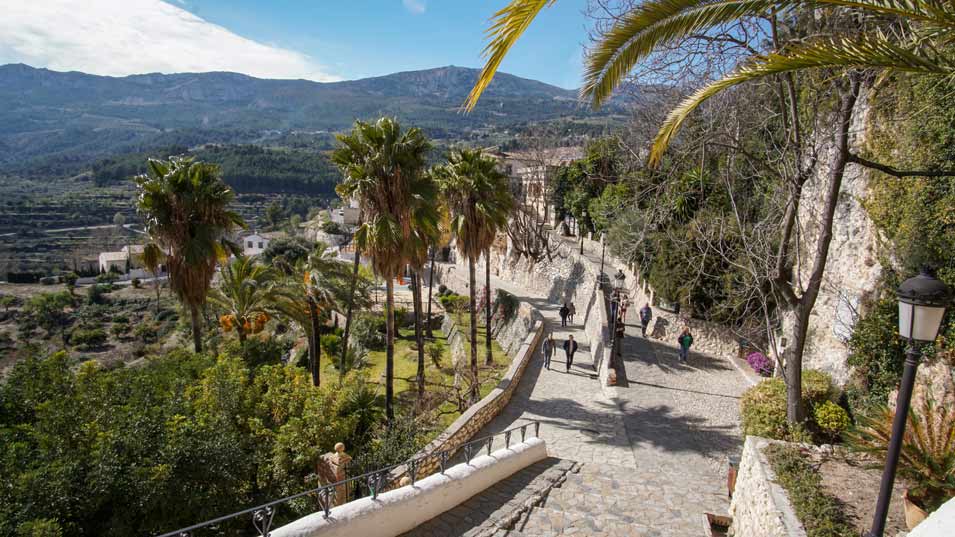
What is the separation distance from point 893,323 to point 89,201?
15465cm

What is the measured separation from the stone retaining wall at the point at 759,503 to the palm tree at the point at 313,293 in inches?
491

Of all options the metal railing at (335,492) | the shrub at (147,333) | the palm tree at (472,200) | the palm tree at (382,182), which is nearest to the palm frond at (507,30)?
the metal railing at (335,492)

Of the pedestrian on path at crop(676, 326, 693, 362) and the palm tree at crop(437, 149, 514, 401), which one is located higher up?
the palm tree at crop(437, 149, 514, 401)

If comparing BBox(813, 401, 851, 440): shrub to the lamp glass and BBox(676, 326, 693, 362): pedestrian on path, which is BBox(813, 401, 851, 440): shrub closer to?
the lamp glass

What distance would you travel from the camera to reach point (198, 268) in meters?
12.7

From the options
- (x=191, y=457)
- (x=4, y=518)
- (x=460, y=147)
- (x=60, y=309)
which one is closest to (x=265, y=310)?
(x=460, y=147)

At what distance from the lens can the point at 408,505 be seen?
637 centimetres

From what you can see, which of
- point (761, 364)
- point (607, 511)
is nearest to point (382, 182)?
point (607, 511)

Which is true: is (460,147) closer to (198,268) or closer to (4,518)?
(198,268)

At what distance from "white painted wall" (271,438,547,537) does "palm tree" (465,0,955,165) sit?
451 cm

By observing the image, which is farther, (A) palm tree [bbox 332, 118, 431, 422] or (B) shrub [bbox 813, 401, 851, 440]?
(A) palm tree [bbox 332, 118, 431, 422]

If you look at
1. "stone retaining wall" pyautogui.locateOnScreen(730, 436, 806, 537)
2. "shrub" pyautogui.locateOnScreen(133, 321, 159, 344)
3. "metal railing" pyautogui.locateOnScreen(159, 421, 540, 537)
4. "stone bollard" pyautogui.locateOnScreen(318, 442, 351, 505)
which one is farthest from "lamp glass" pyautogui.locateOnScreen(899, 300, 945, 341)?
"shrub" pyautogui.locateOnScreen(133, 321, 159, 344)

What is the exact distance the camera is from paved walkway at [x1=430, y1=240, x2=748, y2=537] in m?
8.43

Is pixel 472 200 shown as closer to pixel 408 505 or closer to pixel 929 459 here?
pixel 408 505
